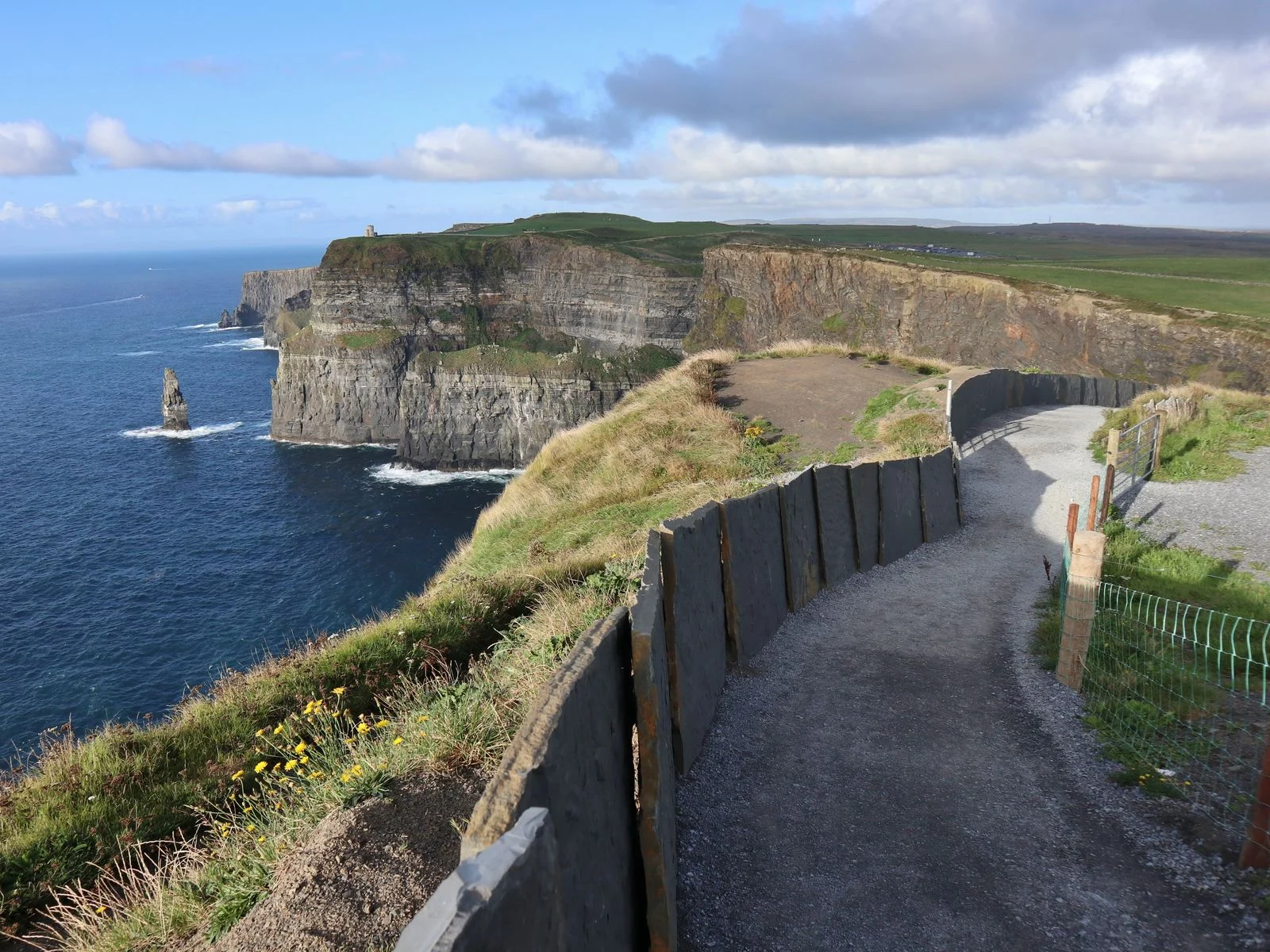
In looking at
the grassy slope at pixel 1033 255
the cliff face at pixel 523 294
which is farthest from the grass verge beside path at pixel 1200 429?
the cliff face at pixel 523 294

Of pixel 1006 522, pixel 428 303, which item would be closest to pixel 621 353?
pixel 428 303

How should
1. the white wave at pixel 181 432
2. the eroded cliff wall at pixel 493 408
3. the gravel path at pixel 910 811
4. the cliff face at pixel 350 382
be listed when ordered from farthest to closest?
the cliff face at pixel 350 382 < the eroded cliff wall at pixel 493 408 < the white wave at pixel 181 432 < the gravel path at pixel 910 811

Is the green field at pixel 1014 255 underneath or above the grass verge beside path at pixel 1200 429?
above

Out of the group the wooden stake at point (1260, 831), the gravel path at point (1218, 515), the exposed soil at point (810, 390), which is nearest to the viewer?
the wooden stake at point (1260, 831)

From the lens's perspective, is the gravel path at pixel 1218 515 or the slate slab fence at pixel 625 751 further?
the gravel path at pixel 1218 515

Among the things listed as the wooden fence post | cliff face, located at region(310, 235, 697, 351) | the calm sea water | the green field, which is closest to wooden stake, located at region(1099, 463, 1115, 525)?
the wooden fence post

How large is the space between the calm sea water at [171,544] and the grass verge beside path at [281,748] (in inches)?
217

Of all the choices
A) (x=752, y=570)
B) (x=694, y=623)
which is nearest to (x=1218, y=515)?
(x=752, y=570)

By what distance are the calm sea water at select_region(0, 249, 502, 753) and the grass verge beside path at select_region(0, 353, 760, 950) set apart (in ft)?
18.1

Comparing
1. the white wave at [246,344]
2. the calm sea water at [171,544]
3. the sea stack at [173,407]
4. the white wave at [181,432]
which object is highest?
the white wave at [246,344]

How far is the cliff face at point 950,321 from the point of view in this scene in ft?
157

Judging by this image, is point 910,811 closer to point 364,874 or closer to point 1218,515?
point 364,874

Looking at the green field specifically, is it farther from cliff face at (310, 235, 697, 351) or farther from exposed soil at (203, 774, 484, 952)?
exposed soil at (203, 774, 484, 952)

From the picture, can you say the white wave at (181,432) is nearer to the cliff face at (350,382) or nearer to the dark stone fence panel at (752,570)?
the cliff face at (350,382)
